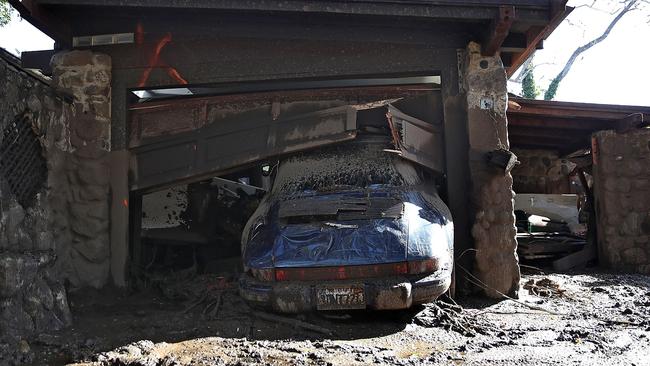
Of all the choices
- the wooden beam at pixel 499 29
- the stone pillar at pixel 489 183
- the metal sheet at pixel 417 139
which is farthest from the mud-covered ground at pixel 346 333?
the wooden beam at pixel 499 29

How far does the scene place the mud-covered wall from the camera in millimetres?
4727

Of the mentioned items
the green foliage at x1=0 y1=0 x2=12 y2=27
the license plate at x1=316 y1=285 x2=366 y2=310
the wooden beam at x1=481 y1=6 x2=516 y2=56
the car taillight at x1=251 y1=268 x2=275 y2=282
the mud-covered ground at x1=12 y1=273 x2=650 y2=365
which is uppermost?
the green foliage at x1=0 y1=0 x2=12 y2=27

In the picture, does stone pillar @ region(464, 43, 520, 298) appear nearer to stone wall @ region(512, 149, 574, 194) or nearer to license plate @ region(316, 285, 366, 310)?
license plate @ region(316, 285, 366, 310)

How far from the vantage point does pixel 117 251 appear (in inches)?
265

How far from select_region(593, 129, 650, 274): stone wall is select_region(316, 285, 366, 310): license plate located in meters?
5.74

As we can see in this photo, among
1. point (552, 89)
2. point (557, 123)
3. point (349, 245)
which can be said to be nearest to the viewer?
point (349, 245)

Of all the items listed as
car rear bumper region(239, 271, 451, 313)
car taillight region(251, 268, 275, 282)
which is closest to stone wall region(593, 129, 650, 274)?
car rear bumper region(239, 271, 451, 313)

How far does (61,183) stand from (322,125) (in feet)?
10.4

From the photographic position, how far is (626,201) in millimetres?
8477

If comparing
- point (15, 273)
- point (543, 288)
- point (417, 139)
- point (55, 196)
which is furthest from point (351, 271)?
point (55, 196)

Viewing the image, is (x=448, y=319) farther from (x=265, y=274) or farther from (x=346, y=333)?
(x=265, y=274)

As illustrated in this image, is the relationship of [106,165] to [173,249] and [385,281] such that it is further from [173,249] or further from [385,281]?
[385,281]

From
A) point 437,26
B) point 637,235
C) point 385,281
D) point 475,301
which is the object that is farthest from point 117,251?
point 637,235

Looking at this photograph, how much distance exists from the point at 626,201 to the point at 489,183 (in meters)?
3.50
